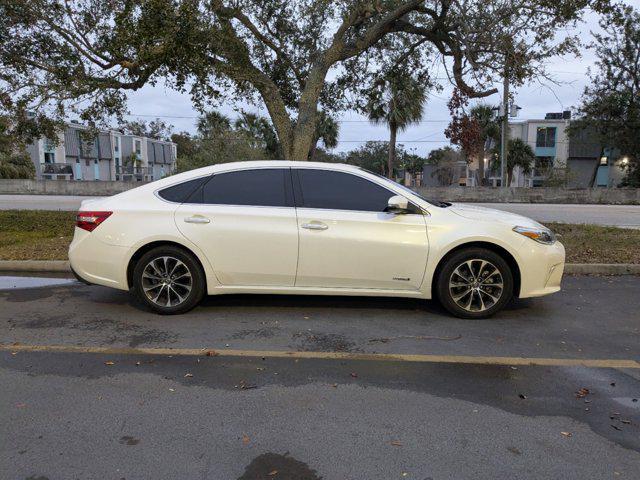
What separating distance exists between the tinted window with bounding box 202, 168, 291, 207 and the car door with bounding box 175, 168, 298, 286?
0.01 metres

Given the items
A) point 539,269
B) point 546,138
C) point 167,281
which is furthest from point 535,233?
point 546,138

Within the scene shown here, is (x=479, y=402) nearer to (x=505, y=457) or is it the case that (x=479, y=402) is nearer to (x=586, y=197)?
(x=505, y=457)

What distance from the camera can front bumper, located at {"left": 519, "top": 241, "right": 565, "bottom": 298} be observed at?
17.2 ft

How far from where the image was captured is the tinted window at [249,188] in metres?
5.41

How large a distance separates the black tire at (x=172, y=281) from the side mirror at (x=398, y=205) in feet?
6.81

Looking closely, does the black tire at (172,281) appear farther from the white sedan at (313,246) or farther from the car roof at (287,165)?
the car roof at (287,165)

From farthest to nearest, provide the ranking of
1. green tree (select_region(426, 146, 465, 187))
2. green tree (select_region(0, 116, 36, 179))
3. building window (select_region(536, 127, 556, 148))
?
1. green tree (select_region(426, 146, 465, 187))
2. building window (select_region(536, 127, 556, 148))
3. green tree (select_region(0, 116, 36, 179))

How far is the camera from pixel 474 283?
529 centimetres

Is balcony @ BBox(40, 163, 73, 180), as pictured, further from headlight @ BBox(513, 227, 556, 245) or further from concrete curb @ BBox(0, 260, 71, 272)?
headlight @ BBox(513, 227, 556, 245)

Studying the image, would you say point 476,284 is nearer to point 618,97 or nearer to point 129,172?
point 618,97

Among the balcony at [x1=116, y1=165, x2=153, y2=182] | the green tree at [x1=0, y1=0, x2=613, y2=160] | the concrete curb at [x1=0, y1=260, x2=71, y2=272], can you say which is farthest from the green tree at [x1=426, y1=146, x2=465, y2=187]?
the concrete curb at [x1=0, y1=260, x2=71, y2=272]

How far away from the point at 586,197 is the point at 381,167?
42.3m

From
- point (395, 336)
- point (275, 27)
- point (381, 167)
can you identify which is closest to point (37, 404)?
point (395, 336)

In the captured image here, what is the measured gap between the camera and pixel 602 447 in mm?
2924
